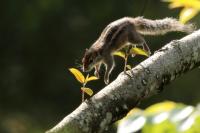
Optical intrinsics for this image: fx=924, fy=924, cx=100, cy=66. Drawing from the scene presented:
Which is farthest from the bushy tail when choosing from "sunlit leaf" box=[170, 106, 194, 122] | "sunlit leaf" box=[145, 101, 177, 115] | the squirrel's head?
"sunlit leaf" box=[170, 106, 194, 122]

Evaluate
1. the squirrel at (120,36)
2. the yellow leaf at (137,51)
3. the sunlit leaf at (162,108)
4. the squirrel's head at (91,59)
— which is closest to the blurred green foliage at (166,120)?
the sunlit leaf at (162,108)

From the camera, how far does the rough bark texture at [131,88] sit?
87.2 inches

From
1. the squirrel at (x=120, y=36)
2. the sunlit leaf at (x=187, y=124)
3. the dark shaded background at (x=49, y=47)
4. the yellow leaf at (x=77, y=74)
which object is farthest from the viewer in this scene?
the dark shaded background at (x=49, y=47)

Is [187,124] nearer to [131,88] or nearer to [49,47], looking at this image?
[131,88]

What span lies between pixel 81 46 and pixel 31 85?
959 millimetres

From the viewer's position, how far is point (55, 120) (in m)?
10.1

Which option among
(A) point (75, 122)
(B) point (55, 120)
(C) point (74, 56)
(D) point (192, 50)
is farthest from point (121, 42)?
(C) point (74, 56)

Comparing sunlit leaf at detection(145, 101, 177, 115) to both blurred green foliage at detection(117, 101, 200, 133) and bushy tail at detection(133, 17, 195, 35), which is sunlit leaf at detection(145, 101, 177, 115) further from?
bushy tail at detection(133, 17, 195, 35)

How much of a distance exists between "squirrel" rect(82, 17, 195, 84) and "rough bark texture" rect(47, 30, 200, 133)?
0.43 metres

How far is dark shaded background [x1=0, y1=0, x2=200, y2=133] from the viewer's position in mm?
10742

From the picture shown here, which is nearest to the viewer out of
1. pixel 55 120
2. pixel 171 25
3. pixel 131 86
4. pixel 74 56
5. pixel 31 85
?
pixel 131 86

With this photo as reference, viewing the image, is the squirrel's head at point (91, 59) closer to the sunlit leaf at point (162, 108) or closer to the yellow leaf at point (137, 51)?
the yellow leaf at point (137, 51)

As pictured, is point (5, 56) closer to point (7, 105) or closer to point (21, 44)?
point (21, 44)

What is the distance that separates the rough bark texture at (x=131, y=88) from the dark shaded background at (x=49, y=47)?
7643 mm
